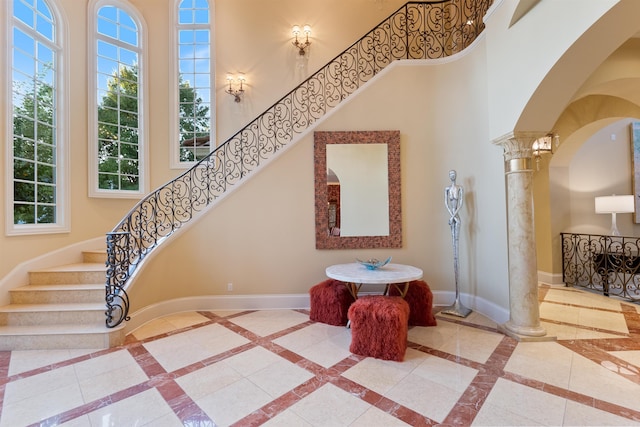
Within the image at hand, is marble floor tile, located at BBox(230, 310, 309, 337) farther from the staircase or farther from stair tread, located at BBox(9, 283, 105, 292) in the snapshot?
stair tread, located at BBox(9, 283, 105, 292)

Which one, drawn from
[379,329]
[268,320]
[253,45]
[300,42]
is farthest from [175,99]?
[379,329]

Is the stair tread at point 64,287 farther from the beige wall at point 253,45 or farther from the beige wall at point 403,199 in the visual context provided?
the beige wall at point 253,45

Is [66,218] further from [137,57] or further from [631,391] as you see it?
[631,391]

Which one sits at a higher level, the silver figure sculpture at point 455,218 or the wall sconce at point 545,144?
the wall sconce at point 545,144

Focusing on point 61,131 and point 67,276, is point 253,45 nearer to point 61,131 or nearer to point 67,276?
point 61,131

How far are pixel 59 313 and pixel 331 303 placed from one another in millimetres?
3396

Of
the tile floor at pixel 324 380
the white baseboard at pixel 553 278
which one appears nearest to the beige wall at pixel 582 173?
the white baseboard at pixel 553 278

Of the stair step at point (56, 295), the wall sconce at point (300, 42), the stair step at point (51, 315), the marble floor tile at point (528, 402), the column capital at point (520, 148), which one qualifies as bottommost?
the marble floor tile at point (528, 402)

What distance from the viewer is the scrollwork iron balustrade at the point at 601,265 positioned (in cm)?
484

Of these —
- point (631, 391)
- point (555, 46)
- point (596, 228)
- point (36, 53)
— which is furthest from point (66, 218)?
point (596, 228)

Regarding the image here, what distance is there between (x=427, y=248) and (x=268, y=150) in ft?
11.6

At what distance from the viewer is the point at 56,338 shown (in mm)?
3229

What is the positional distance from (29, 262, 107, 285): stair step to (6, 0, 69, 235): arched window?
2.14 feet

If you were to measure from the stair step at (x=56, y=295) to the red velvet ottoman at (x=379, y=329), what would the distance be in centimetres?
338
